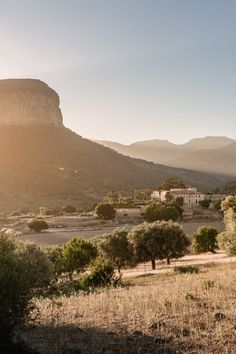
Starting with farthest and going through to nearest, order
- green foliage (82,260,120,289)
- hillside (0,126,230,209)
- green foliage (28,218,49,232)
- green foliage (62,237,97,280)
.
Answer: hillside (0,126,230,209) < green foliage (28,218,49,232) < green foliage (62,237,97,280) < green foliage (82,260,120,289)

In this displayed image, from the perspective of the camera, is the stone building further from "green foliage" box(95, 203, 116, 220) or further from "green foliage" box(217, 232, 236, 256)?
"green foliage" box(217, 232, 236, 256)

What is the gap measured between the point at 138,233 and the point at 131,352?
34.1 meters

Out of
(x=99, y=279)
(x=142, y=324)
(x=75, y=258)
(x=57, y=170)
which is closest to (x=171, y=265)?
(x=75, y=258)

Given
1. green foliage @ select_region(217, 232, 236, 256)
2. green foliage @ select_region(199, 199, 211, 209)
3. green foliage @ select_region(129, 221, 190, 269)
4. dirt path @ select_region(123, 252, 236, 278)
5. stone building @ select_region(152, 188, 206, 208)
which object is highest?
stone building @ select_region(152, 188, 206, 208)

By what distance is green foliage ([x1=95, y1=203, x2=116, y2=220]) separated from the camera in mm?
88688

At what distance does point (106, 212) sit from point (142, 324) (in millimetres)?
76409

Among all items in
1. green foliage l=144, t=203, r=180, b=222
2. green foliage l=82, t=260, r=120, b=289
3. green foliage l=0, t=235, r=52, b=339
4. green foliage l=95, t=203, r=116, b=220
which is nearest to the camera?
green foliage l=0, t=235, r=52, b=339

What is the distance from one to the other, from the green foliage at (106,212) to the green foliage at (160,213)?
22.2ft

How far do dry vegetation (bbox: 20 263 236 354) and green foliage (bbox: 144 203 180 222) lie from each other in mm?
66888

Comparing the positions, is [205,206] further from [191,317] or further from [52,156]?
[191,317]

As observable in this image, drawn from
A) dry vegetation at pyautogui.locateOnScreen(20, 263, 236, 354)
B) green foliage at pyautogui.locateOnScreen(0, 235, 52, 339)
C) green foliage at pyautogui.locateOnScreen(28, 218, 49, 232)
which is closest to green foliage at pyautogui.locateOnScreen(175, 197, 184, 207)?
green foliage at pyautogui.locateOnScreen(28, 218, 49, 232)

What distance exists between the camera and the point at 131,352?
10664mm

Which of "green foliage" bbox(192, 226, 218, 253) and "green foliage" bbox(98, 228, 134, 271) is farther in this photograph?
"green foliage" bbox(192, 226, 218, 253)

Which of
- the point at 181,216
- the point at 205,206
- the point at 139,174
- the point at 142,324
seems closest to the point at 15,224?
the point at 181,216
